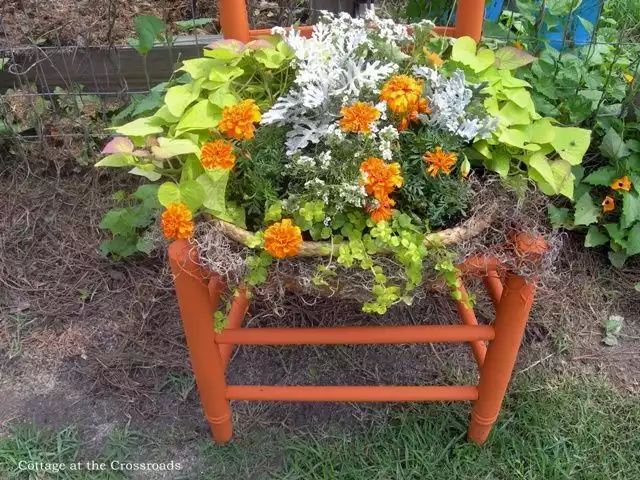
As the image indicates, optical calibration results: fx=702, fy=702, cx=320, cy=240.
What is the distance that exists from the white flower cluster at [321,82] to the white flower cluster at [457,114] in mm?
115

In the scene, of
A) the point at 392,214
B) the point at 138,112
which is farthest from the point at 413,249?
the point at 138,112

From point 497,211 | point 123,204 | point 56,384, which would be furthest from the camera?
point 123,204

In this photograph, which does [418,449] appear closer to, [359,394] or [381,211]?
[359,394]

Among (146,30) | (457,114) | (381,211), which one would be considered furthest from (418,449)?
(146,30)

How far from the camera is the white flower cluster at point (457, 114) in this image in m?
1.27

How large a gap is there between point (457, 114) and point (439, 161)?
0.10 metres

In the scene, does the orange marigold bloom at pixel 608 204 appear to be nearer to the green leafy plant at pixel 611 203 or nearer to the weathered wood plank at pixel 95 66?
the green leafy plant at pixel 611 203

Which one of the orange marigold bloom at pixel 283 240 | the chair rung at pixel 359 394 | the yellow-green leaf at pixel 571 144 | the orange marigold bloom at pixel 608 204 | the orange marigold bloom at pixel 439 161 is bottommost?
the chair rung at pixel 359 394

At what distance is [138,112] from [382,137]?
36.6 inches

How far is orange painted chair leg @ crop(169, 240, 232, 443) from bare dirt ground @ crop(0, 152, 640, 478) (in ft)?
0.48

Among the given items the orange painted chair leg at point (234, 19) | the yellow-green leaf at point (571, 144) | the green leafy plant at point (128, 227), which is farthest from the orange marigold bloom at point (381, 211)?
the green leafy plant at point (128, 227)

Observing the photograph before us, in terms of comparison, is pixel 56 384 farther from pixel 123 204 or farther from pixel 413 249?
pixel 413 249

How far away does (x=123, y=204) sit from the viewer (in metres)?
2.23

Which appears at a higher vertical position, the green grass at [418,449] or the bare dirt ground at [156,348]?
the bare dirt ground at [156,348]
